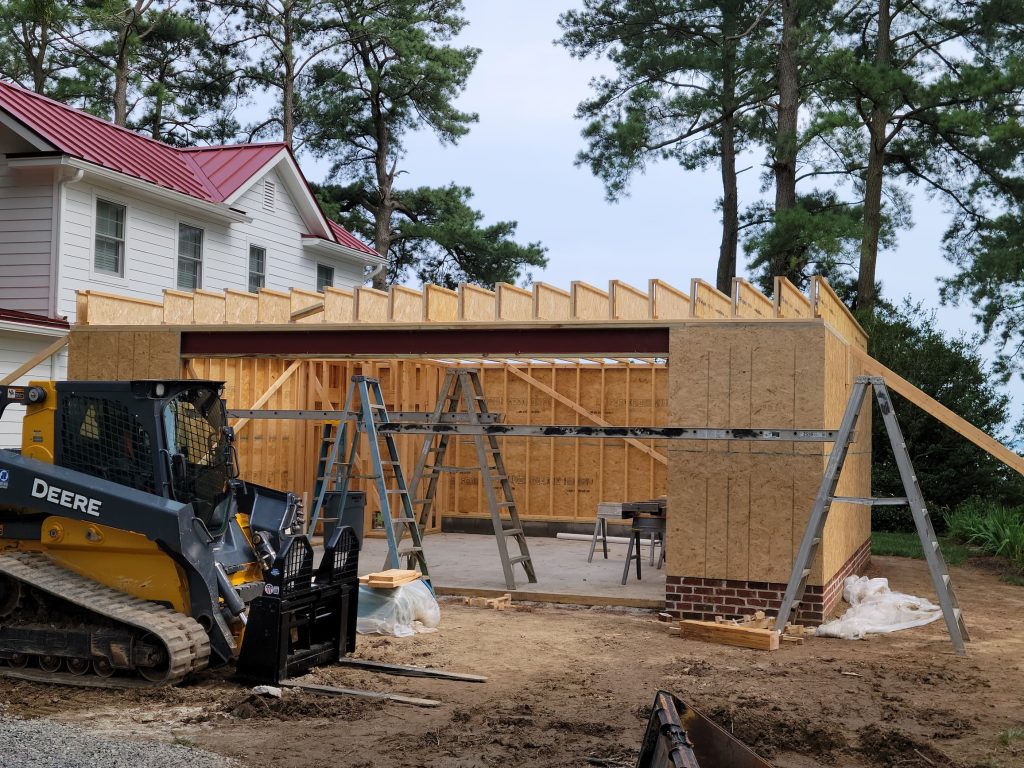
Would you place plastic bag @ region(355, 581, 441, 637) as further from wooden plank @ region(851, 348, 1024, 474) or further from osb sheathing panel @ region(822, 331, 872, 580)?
wooden plank @ region(851, 348, 1024, 474)

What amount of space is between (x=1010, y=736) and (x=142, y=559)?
612 centimetres

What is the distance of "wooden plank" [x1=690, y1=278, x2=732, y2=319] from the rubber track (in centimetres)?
590

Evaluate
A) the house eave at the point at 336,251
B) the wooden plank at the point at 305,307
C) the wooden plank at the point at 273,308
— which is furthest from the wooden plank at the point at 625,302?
the house eave at the point at 336,251

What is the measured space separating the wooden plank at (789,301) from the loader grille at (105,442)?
20.1 feet

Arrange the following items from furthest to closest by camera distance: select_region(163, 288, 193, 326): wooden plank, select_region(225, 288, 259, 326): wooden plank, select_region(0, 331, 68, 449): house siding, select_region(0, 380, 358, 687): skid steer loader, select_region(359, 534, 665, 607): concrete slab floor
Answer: select_region(0, 331, 68, 449): house siding < select_region(163, 288, 193, 326): wooden plank < select_region(225, 288, 259, 326): wooden plank < select_region(359, 534, 665, 607): concrete slab floor < select_region(0, 380, 358, 687): skid steer loader

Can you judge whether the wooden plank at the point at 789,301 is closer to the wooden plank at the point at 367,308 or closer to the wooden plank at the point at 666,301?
the wooden plank at the point at 666,301

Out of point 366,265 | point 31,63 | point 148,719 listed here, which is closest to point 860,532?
point 148,719

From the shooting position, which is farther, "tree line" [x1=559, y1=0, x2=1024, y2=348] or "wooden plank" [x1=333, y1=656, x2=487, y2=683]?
"tree line" [x1=559, y1=0, x2=1024, y2=348]

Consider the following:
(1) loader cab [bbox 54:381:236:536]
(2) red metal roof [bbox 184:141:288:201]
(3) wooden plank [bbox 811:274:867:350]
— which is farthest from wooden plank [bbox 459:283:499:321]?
(2) red metal roof [bbox 184:141:288:201]

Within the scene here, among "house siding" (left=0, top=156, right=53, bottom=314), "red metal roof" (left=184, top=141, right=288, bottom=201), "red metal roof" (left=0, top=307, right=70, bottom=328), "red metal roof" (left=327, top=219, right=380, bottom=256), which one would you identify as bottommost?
"red metal roof" (left=0, top=307, right=70, bottom=328)

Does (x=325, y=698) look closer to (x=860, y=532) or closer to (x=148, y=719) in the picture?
(x=148, y=719)

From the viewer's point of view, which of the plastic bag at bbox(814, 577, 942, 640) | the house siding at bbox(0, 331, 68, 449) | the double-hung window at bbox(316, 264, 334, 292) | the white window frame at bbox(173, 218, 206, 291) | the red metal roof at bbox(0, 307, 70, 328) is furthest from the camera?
the double-hung window at bbox(316, 264, 334, 292)

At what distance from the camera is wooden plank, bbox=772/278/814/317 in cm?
1066

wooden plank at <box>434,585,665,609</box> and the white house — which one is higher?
the white house
